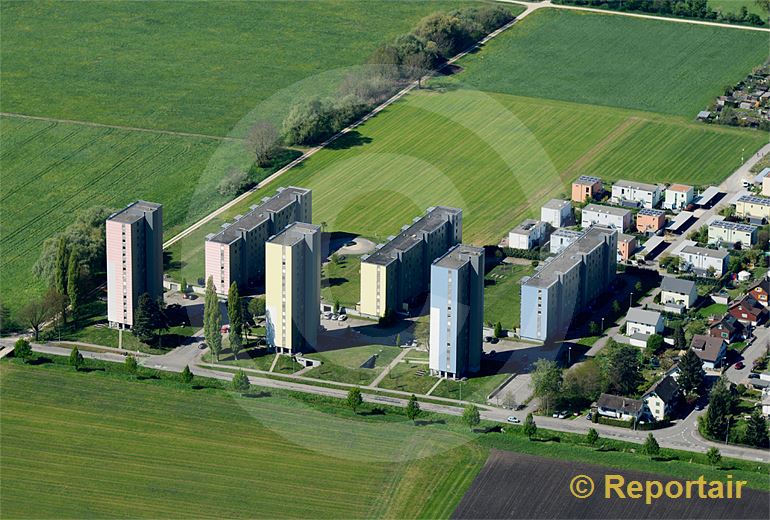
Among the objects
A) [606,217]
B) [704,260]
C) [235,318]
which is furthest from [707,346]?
[235,318]

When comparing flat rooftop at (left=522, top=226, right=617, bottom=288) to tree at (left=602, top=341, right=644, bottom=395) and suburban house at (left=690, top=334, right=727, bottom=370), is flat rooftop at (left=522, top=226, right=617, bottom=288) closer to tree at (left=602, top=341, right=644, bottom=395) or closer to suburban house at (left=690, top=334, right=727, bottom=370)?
tree at (left=602, top=341, right=644, bottom=395)

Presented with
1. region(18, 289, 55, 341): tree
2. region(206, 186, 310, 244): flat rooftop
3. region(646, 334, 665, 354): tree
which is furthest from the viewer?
region(206, 186, 310, 244): flat rooftop

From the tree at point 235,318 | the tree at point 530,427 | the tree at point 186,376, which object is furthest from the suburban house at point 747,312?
the tree at point 186,376

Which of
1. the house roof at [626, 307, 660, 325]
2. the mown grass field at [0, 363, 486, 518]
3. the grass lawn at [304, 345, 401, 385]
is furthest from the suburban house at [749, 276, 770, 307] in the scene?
the mown grass field at [0, 363, 486, 518]

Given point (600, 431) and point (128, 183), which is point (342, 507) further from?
point (128, 183)

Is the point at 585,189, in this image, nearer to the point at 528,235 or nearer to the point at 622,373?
the point at 528,235

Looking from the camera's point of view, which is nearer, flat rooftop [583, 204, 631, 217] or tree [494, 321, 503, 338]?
tree [494, 321, 503, 338]
